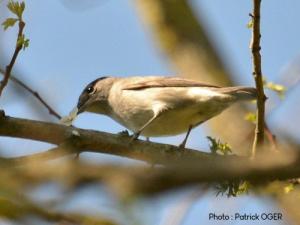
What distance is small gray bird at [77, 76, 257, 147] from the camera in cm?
585

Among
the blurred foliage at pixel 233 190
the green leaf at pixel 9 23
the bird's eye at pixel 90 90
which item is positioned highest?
the bird's eye at pixel 90 90

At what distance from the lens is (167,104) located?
6062 millimetres

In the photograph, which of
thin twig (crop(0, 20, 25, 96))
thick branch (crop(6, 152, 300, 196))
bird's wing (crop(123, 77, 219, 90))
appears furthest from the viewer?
bird's wing (crop(123, 77, 219, 90))

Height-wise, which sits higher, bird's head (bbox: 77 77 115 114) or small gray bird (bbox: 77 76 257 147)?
bird's head (bbox: 77 77 115 114)

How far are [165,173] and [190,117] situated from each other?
15.1ft

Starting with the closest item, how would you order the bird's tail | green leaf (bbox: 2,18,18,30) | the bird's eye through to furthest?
green leaf (bbox: 2,18,18,30) < the bird's tail < the bird's eye

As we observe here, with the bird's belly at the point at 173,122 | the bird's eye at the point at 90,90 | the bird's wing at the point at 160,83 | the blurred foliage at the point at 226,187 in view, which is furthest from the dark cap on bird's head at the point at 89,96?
the blurred foliage at the point at 226,187

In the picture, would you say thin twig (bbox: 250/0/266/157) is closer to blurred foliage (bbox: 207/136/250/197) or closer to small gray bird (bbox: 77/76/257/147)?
blurred foliage (bbox: 207/136/250/197)

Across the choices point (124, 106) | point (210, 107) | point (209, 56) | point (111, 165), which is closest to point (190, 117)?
point (210, 107)

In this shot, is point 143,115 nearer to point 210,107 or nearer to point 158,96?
point 158,96

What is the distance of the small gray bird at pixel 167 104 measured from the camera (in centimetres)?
585

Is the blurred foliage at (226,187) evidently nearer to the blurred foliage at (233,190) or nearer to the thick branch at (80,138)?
the blurred foliage at (233,190)

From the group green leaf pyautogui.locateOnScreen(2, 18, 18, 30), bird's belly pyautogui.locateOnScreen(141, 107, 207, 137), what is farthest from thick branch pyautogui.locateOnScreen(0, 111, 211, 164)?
bird's belly pyautogui.locateOnScreen(141, 107, 207, 137)

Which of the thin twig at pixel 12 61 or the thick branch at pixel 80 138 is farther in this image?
the thick branch at pixel 80 138
